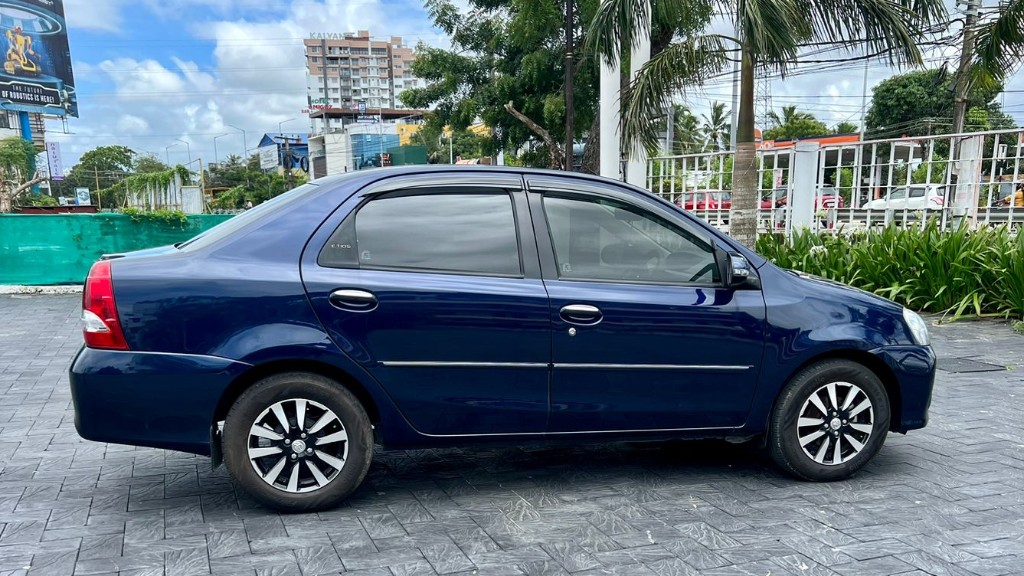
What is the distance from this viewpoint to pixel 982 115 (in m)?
38.8

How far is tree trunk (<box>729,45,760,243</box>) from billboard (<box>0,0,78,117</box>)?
4842 centimetres

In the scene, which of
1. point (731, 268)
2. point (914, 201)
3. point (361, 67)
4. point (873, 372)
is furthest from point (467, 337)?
point (361, 67)

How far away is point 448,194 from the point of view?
3.70 m

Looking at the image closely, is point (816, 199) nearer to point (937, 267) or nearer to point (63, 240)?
point (937, 267)

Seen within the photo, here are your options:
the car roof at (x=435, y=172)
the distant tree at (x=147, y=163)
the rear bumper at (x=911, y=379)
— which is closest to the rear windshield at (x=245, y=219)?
the car roof at (x=435, y=172)

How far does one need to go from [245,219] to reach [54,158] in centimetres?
6707

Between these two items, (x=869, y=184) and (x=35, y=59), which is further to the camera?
(x=35, y=59)

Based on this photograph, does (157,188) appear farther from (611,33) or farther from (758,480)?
(758,480)

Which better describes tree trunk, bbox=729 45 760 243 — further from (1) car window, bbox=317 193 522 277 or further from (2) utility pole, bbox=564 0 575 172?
(1) car window, bbox=317 193 522 277

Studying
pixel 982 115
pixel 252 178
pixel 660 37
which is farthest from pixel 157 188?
pixel 252 178

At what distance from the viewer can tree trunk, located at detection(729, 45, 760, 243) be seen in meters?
9.01

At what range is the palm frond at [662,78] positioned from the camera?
8852 mm

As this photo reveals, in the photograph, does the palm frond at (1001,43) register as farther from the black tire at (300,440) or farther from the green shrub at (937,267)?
the black tire at (300,440)

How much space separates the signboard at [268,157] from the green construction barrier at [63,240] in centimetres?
9651
